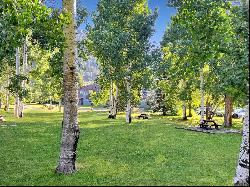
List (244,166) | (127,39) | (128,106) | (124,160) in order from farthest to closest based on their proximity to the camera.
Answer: (128,106) → (127,39) → (124,160) → (244,166)

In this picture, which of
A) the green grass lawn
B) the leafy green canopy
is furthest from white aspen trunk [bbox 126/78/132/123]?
the green grass lawn

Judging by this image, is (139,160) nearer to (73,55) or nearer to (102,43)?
(73,55)

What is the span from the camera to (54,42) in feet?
53.4

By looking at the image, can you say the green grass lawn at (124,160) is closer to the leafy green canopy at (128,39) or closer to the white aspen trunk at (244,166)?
the white aspen trunk at (244,166)

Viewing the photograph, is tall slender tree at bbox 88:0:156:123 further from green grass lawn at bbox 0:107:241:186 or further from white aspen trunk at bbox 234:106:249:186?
white aspen trunk at bbox 234:106:249:186

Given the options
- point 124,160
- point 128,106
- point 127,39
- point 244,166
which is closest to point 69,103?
point 124,160

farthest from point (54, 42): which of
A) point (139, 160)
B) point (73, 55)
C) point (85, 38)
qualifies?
point (85, 38)

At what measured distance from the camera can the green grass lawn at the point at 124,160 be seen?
1655 centimetres

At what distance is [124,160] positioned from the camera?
22.0 meters

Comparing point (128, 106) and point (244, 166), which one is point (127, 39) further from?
point (244, 166)

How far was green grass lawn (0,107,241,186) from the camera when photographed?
16547 millimetres

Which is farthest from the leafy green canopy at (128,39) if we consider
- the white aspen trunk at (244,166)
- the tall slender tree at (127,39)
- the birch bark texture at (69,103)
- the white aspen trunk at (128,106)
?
the white aspen trunk at (244,166)

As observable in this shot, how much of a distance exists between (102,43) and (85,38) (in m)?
13.1

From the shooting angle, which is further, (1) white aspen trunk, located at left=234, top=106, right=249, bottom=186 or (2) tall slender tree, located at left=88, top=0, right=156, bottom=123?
(2) tall slender tree, located at left=88, top=0, right=156, bottom=123
